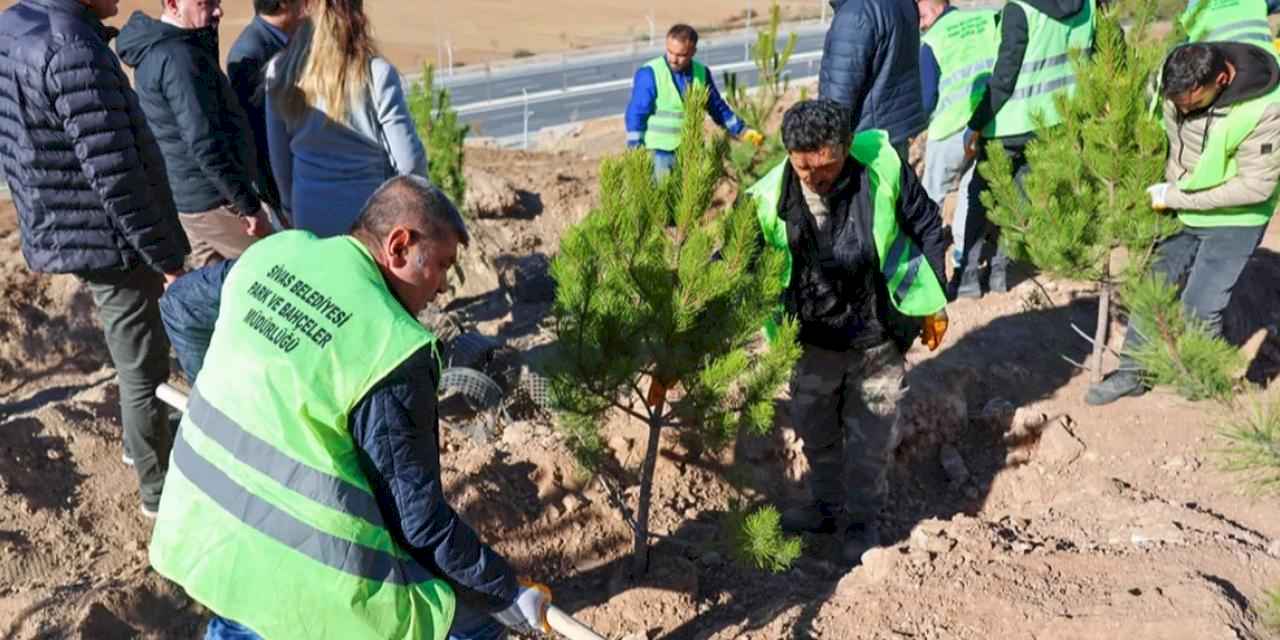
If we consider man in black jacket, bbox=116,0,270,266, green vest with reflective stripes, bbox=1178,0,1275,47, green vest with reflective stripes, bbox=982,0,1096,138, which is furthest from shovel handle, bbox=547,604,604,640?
green vest with reflective stripes, bbox=1178,0,1275,47

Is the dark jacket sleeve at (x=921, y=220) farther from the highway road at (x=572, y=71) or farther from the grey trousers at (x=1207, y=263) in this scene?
the highway road at (x=572, y=71)

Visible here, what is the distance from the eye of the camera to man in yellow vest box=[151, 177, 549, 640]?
7.20ft

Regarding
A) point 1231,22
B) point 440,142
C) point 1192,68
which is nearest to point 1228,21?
point 1231,22

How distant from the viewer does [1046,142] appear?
490 centimetres

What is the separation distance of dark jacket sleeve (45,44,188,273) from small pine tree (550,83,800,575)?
131cm

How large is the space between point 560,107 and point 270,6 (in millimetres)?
18871

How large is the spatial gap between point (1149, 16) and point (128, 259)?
15.1 feet

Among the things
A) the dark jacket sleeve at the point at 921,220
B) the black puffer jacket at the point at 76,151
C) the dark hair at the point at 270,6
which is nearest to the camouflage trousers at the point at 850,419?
the dark jacket sleeve at the point at 921,220

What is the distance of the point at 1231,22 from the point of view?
17.8 feet

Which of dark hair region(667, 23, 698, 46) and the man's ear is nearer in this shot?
the man's ear

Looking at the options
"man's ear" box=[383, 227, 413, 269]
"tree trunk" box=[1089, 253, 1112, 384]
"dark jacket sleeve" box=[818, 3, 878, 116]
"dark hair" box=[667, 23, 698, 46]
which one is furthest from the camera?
"dark hair" box=[667, 23, 698, 46]

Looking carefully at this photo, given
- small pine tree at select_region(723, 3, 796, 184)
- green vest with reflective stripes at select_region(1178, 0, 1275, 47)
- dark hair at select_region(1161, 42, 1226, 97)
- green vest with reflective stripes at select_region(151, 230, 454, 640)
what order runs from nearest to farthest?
green vest with reflective stripes at select_region(151, 230, 454, 640), dark hair at select_region(1161, 42, 1226, 97), green vest with reflective stripes at select_region(1178, 0, 1275, 47), small pine tree at select_region(723, 3, 796, 184)

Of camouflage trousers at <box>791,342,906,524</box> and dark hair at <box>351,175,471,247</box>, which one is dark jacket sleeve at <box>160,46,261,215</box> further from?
camouflage trousers at <box>791,342,906,524</box>

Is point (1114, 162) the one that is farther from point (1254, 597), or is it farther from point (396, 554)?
point (396, 554)
